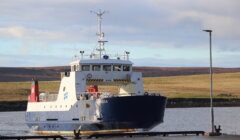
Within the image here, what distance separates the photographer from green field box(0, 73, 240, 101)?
145875 mm

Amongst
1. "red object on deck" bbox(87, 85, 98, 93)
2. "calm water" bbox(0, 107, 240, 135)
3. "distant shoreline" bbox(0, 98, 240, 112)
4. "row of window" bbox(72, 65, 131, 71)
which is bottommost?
"calm water" bbox(0, 107, 240, 135)

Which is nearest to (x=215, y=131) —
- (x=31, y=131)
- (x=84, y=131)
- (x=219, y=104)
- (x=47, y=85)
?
(x=84, y=131)

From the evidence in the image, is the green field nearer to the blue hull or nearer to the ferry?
the ferry

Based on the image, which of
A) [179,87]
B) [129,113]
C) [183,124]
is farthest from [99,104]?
[179,87]

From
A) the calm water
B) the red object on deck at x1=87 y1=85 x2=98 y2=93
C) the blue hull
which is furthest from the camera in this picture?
the calm water

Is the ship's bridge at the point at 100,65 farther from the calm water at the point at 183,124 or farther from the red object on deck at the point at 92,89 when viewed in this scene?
the calm water at the point at 183,124

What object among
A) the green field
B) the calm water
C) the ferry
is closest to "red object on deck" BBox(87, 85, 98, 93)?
the ferry

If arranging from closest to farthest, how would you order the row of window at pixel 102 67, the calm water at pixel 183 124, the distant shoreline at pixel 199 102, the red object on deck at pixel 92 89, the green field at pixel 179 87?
the row of window at pixel 102 67 < the red object on deck at pixel 92 89 < the calm water at pixel 183 124 < the distant shoreline at pixel 199 102 < the green field at pixel 179 87

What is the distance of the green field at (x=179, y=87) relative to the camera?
479 ft

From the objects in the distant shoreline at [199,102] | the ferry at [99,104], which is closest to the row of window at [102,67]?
the ferry at [99,104]

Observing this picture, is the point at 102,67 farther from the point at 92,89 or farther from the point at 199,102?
the point at 199,102

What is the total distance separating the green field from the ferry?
6851 cm

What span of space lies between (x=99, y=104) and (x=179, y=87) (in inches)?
3812

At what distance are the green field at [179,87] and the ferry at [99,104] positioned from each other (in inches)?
2697
